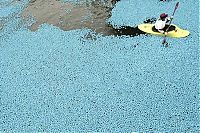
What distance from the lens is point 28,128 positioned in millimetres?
8836

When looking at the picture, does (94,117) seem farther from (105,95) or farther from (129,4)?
(129,4)

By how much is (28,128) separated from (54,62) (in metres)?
3.74

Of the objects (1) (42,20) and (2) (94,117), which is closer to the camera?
(2) (94,117)

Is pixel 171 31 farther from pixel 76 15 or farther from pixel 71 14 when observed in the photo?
pixel 71 14

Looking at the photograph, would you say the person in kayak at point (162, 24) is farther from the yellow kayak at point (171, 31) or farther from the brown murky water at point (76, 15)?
the brown murky water at point (76, 15)

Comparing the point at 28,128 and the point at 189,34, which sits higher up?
the point at 189,34

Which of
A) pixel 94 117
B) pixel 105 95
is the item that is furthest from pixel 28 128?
pixel 105 95

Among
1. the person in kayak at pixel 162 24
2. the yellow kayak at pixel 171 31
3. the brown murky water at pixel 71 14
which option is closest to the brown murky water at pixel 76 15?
the brown murky water at pixel 71 14

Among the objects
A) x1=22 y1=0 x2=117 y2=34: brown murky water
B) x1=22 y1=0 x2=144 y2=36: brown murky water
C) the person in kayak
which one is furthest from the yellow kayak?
x1=22 y1=0 x2=117 y2=34: brown murky water

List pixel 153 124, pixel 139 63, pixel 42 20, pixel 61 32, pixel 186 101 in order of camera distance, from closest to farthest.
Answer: pixel 153 124 < pixel 186 101 < pixel 139 63 < pixel 61 32 < pixel 42 20

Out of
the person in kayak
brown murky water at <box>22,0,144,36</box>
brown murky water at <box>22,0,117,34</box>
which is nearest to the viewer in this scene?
the person in kayak

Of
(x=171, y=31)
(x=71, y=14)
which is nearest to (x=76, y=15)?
(x=71, y=14)

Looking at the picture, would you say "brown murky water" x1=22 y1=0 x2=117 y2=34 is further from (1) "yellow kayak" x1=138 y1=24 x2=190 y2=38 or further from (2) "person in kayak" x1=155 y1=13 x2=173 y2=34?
(2) "person in kayak" x1=155 y1=13 x2=173 y2=34

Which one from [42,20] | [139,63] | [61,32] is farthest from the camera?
[42,20]
